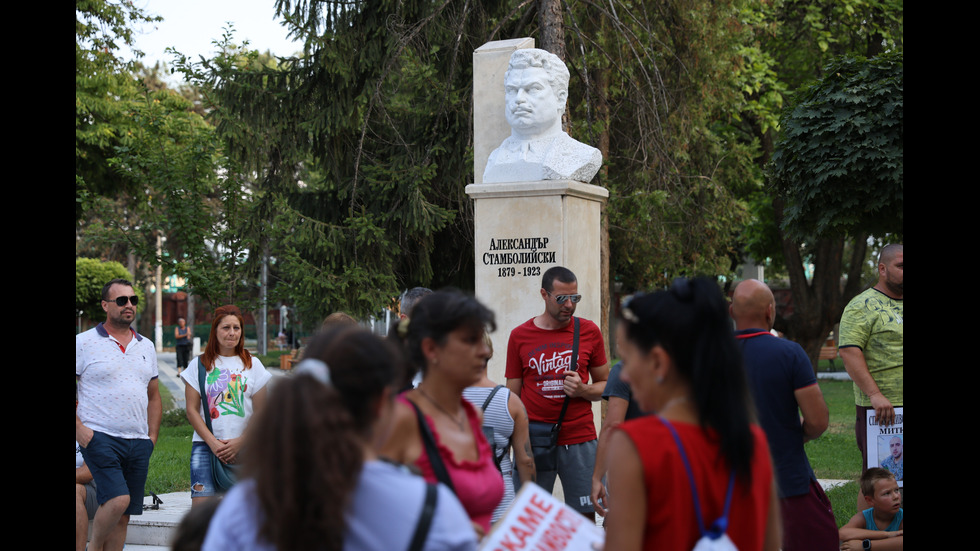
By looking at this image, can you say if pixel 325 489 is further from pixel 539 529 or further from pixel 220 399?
pixel 220 399

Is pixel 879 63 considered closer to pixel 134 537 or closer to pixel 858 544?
pixel 858 544

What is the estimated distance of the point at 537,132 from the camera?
8945 mm

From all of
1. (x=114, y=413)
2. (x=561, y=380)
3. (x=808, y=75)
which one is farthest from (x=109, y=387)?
(x=808, y=75)

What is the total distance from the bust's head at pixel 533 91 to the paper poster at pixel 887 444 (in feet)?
13.6

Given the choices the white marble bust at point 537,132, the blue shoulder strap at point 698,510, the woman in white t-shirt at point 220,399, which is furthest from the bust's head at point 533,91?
the blue shoulder strap at point 698,510

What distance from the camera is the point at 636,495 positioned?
2.35 metres

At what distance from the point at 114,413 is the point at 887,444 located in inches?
194

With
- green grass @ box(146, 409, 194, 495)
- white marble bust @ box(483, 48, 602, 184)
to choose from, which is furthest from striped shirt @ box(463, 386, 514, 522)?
green grass @ box(146, 409, 194, 495)

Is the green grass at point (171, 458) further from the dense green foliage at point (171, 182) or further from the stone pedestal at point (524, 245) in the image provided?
the stone pedestal at point (524, 245)

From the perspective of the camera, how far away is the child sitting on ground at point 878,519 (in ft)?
19.4

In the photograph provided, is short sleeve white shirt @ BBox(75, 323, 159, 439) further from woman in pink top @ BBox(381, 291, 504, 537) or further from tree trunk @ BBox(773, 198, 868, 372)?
tree trunk @ BBox(773, 198, 868, 372)

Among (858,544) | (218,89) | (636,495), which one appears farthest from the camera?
(218,89)
